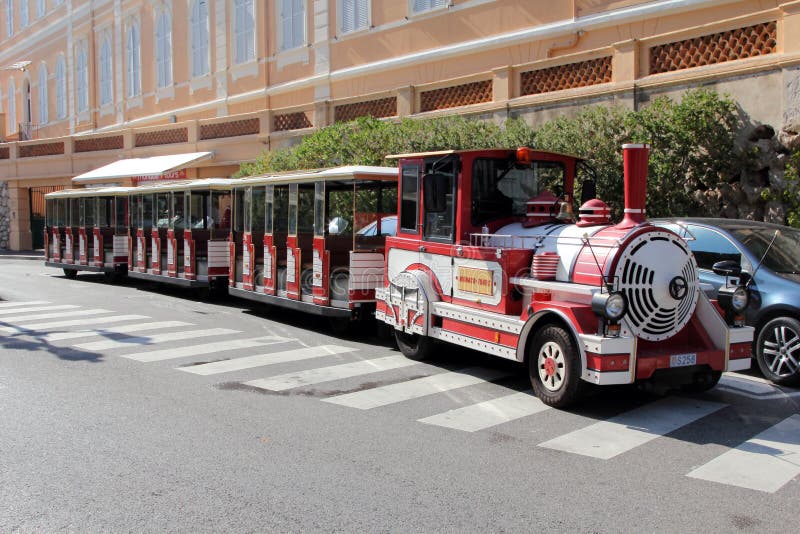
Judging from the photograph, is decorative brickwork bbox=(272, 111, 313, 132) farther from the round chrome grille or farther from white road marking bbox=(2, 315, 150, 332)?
the round chrome grille

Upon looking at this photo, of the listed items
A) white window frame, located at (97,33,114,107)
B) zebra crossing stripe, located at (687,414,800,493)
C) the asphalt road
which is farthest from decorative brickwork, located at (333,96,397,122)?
white window frame, located at (97,33,114,107)

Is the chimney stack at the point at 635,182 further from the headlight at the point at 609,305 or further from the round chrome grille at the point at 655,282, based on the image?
the headlight at the point at 609,305

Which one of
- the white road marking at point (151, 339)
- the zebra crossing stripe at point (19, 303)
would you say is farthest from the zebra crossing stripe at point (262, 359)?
the zebra crossing stripe at point (19, 303)

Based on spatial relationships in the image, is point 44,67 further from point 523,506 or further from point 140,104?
point 523,506

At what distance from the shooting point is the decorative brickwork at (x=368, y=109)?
18703mm

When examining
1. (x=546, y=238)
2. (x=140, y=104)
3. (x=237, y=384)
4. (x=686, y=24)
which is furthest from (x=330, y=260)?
(x=140, y=104)

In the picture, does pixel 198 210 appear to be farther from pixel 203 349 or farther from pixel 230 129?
pixel 230 129

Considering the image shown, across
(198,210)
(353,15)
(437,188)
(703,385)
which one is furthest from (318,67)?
(703,385)

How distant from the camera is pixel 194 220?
16234 mm

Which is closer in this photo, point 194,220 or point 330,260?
point 330,260

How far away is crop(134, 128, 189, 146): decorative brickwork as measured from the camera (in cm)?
2761

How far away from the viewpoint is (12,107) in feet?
151

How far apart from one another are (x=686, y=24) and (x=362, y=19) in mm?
9970

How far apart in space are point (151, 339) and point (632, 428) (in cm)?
697
